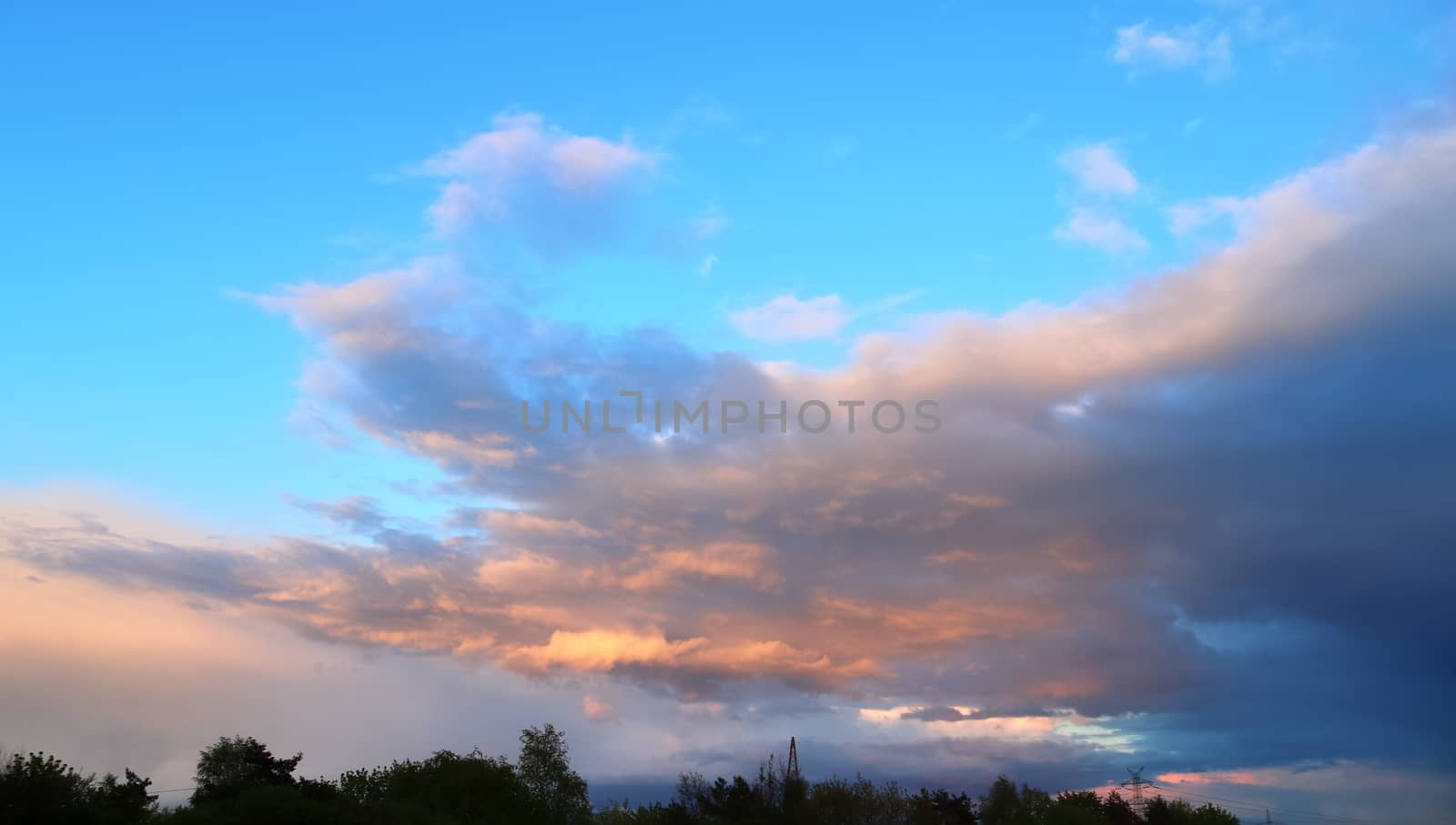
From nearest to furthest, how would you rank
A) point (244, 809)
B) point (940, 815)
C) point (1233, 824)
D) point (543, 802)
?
point (244, 809) → point (543, 802) → point (940, 815) → point (1233, 824)

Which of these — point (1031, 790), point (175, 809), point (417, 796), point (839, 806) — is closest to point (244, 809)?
point (175, 809)

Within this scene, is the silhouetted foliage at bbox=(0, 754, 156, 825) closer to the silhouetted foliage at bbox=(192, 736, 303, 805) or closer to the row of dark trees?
the row of dark trees

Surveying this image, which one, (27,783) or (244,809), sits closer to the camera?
(27,783)

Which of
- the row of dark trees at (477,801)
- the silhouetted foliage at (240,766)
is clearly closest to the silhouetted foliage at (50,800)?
the row of dark trees at (477,801)

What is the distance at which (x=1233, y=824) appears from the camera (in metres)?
130

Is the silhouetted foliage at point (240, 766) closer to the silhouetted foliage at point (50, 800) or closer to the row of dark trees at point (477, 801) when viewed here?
the row of dark trees at point (477, 801)

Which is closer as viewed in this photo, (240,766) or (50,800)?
(50,800)

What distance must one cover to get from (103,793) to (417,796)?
28289 mm

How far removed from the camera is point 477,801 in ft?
294

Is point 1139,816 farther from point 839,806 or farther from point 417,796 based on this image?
point 417,796

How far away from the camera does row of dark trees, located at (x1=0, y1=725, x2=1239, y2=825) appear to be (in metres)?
61.0

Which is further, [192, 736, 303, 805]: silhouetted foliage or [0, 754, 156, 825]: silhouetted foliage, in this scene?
[192, 736, 303, 805]: silhouetted foliage

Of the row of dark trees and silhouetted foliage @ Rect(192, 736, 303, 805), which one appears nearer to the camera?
the row of dark trees

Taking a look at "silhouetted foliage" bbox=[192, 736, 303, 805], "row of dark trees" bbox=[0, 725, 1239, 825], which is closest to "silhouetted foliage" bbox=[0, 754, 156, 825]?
"row of dark trees" bbox=[0, 725, 1239, 825]
